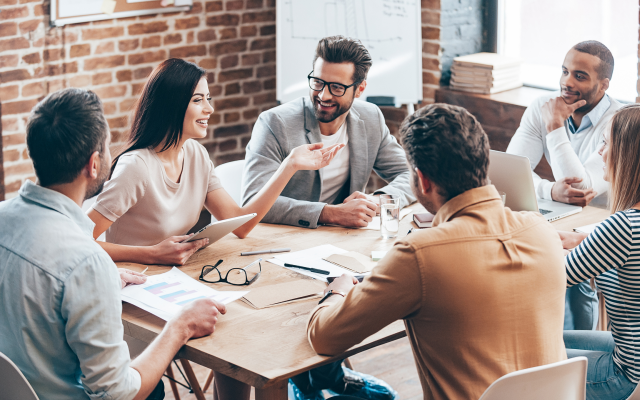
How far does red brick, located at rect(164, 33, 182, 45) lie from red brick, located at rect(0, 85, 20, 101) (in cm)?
87

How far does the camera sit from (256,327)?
1.61 meters

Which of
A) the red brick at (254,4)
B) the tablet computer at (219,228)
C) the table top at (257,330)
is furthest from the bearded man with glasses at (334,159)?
the red brick at (254,4)

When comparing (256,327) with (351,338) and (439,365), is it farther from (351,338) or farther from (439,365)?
(439,365)

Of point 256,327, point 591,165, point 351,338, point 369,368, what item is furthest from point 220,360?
point 591,165

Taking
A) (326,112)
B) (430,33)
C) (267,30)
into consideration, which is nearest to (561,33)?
(430,33)

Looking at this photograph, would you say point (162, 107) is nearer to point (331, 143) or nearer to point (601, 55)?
point (331, 143)

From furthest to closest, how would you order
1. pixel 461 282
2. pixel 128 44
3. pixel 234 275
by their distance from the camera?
pixel 128 44 → pixel 234 275 → pixel 461 282

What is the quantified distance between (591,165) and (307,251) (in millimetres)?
1327

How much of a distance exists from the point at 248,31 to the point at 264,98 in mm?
426

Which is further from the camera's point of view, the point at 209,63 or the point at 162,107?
the point at 209,63

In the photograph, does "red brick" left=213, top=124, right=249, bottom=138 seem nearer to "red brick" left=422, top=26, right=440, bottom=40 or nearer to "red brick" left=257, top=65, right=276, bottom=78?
"red brick" left=257, top=65, right=276, bottom=78

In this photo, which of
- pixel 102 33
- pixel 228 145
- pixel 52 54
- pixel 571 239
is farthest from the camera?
pixel 228 145

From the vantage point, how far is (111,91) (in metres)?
3.62

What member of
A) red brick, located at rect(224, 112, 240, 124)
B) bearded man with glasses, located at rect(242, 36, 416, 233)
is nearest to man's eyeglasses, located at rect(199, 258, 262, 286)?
bearded man with glasses, located at rect(242, 36, 416, 233)
